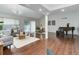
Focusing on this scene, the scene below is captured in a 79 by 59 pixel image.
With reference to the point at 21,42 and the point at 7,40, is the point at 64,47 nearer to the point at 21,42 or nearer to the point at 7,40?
the point at 21,42

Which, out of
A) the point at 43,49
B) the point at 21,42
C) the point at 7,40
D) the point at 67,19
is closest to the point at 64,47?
the point at 43,49

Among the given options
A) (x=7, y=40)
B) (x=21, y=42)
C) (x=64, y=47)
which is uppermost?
(x=7, y=40)

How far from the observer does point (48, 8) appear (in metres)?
6.96

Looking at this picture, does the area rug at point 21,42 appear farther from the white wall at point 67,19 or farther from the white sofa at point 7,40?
the white wall at point 67,19

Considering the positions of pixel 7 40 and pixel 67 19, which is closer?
pixel 7 40

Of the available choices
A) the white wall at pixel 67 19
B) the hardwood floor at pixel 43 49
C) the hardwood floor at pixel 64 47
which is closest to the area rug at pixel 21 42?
the hardwood floor at pixel 43 49

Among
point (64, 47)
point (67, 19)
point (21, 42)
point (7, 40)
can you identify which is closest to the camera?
point (7, 40)

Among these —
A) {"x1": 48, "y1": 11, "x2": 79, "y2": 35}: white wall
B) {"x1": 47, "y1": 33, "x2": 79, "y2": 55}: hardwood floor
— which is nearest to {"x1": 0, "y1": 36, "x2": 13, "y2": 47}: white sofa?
{"x1": 47, "y1": 33, "x2": 79, "y2": 55}: hardwood floor

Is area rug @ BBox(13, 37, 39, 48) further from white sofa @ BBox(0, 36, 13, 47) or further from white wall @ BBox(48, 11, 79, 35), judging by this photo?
white wall @ BBox(48, 11, 79, 35)

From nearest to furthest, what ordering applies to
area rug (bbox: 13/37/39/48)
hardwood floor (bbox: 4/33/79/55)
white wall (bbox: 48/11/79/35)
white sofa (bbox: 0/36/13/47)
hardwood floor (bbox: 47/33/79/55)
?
hardwood floor (bbox: 4/33/79/55), hardwood floor (bbox: 47/33/79/55), white sofa (bbox: 0/36/13/47), area rug (bbox: 13/37/39/48), white wall (bbox: 48/11/79/35)

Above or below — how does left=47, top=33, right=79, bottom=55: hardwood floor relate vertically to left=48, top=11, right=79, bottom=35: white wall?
below

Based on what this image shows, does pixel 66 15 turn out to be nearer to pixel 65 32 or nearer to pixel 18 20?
pixel 65 32

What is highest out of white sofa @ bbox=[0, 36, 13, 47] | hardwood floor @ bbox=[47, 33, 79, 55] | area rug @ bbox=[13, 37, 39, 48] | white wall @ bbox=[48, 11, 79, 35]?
white wall @ bbox=[48, 11, 79, 35]
